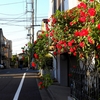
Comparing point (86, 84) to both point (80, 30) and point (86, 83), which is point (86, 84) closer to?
point (86, 83)

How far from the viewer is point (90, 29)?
21.5 feet

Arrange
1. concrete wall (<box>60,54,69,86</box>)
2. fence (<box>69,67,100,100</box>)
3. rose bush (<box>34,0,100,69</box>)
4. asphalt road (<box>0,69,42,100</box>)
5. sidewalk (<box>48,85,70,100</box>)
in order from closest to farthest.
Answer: rose bush (<box>34,0,100,69</box>) < fence (<box>69,67,100,100</box>) < sidewalk (<box>48,85,70,100</box>) < asphalt road (<box>0,69,42,100</box>) < concrete wall (<box>60,54,69,86</box>)

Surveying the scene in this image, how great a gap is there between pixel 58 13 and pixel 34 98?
860 centimetres

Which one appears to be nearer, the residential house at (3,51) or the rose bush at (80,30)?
the rose bush at (80,30)

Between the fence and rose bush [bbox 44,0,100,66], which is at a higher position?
rose bush [bbox 44,0,100,66]

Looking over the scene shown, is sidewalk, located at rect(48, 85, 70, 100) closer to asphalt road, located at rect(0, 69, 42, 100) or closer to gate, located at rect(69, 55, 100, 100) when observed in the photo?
asphalt road, located at rect(0, 69, 42, 100)

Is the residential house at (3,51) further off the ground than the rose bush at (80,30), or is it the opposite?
the residential house at (3,51)

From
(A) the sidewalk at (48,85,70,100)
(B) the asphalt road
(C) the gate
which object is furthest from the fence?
(B) the asphalt road

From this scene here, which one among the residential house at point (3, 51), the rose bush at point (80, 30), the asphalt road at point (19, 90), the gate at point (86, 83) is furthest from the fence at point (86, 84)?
the residential house at point (3, 51)

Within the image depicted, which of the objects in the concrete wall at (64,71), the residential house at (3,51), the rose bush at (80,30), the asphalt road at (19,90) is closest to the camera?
the rose bush at (80,30)

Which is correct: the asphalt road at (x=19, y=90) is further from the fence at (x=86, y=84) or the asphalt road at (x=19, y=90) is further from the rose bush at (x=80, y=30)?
the rose bush at (x=80, y=30)

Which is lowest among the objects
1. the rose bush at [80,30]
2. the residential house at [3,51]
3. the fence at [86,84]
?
the fence at [86,84]

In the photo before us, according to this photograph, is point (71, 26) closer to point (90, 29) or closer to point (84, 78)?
point (90, 29)

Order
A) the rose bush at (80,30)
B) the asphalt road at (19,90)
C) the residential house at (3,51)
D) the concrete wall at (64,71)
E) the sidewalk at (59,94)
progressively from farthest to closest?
the residential house at (3,51), the concrete wall at (64,71), the asphalt road at (19,90), the sidewalk at (59,94), the rose bush at (80,30)
